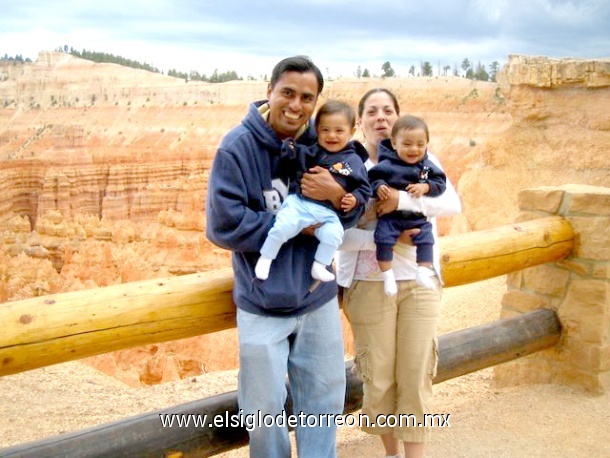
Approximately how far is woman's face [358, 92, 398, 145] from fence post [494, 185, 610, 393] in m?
2.01

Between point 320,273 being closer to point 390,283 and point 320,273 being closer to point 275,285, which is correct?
point 275,285

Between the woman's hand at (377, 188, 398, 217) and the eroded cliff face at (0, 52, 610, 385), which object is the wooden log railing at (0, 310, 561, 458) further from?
the eroded cliff face at (0, 52, 610, 385)

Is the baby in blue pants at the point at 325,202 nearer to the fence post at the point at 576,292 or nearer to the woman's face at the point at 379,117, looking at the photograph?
the woman's face at the point at 379,117

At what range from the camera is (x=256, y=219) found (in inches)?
87.7

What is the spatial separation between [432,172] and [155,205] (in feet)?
107

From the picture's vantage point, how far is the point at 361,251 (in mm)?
2799

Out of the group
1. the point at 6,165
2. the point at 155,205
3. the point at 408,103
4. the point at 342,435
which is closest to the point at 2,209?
the point at 6,165

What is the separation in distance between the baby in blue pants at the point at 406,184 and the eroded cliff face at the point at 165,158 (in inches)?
249

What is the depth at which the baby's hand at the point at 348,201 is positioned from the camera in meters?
2.36

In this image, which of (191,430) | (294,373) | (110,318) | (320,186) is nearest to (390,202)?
(320,186)

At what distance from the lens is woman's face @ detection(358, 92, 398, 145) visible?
2820mm

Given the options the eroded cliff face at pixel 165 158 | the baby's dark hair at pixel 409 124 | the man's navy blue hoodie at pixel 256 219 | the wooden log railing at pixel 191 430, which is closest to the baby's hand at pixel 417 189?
the baby's dark hair at pixel 409 124

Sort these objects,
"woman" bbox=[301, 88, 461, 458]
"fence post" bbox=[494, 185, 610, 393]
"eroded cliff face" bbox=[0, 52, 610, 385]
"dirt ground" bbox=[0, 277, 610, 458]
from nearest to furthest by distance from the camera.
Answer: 1. "woman" bbox=[301, 88, 461, 458]
2. "dirt ground" bbox=[0, 277, 610, 458]
3. "fence post" bbox=[494, 185, 610, 393]
4. "eroded cliff face" bbox=[0, 52, 610, 385]

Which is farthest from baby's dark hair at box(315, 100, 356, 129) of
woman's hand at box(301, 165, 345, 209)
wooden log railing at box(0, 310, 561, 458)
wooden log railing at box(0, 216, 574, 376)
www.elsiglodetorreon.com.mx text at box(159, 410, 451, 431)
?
wooden log railing at box(0, 310, 561, 458)
